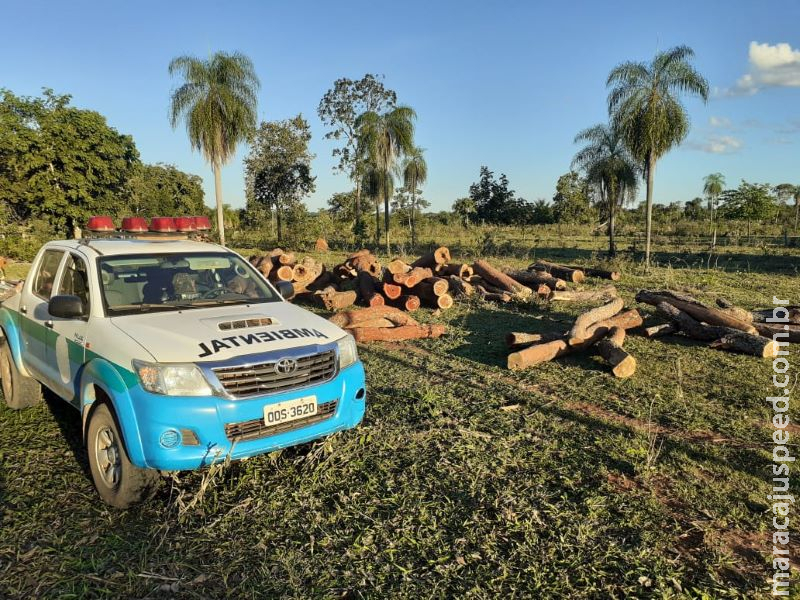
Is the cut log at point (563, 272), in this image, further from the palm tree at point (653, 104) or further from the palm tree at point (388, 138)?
the palm tree at point (388, 138)

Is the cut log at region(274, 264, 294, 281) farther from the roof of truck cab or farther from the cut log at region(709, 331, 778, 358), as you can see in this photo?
the cut log at region(709, 331, 778, 358)

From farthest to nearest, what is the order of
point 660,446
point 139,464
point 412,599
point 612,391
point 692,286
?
1. point 692,286
2. point 612,391
3. point 660,446
4. point 139,464
5. point 412,599

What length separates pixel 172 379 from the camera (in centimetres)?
306

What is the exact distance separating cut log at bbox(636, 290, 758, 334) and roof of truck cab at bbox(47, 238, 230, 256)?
264 inches

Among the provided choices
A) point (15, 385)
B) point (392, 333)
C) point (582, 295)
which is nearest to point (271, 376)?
point (15, 385)

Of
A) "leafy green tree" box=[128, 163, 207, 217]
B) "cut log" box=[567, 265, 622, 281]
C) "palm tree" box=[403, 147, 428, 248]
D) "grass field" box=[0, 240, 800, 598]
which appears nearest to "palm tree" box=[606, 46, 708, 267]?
"cut log" box=[567, 265, 622, 281]

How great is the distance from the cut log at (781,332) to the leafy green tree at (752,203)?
2458 cm

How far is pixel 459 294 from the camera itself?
11.0 metres

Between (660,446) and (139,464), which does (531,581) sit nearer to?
(660,446)

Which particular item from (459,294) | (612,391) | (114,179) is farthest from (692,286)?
(114,179)

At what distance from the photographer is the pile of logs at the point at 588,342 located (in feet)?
19.9

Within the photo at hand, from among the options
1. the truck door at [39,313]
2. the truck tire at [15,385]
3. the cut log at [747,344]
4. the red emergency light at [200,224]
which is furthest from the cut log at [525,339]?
the truck tire at [15,385]

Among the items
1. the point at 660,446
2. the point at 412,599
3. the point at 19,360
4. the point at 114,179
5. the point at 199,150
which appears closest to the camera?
the point at 412,599

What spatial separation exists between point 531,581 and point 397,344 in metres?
5.33
